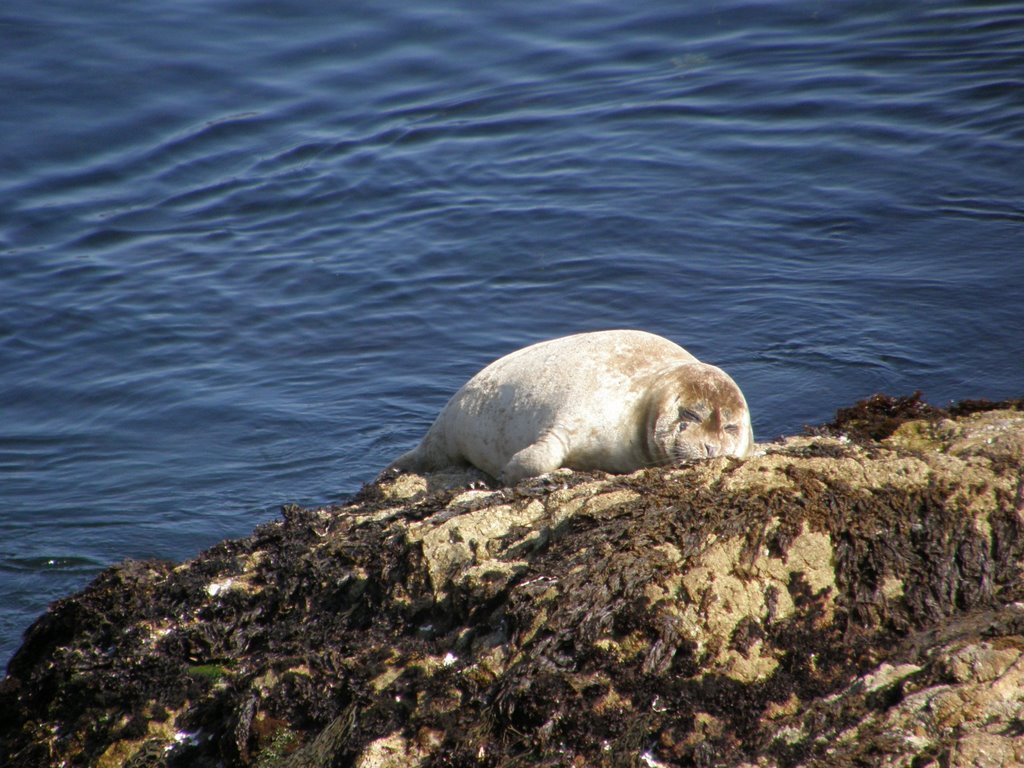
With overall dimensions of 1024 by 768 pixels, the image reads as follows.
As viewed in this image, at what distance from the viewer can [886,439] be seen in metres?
5.58

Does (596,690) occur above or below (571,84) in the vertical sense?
below

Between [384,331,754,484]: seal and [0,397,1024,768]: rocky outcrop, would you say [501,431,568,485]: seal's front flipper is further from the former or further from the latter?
[0,397,1024,768]: rocky outcrop

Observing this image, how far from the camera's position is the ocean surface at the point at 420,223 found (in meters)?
8.45

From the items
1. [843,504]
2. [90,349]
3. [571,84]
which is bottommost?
[90,349]

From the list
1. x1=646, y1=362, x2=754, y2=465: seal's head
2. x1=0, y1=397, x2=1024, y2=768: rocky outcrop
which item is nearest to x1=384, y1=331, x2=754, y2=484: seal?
x1=646, y1=362, x2=754, y2=465: seal's head

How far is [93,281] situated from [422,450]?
6.54 metres

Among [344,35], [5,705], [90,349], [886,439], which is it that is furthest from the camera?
[344,35]

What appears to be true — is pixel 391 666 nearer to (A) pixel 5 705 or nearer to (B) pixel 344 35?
(A) pixel 5 705

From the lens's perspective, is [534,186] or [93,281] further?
[534,186]

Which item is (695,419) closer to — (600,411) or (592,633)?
(600,411)

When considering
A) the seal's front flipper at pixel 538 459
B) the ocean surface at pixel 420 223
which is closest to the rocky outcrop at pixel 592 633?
the seal's front flipper at pixel 538 459

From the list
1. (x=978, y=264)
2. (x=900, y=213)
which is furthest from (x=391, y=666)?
(x=900, y=213)

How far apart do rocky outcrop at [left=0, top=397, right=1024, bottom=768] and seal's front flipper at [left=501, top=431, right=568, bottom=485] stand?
2.04 feet

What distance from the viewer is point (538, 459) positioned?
208 inches
